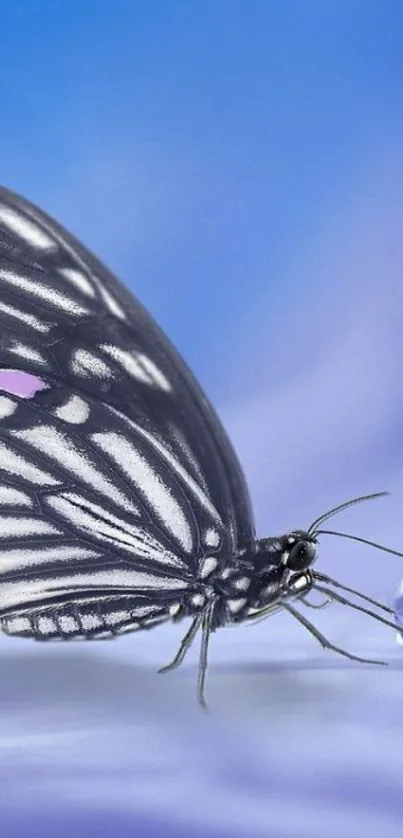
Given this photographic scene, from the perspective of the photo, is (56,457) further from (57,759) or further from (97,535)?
(57,759)

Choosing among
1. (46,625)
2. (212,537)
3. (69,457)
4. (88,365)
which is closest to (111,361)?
(88,365)

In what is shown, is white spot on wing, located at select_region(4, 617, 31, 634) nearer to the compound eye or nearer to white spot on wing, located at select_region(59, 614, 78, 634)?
white spot on wing, located at select_region(59, 614, 78, 634)

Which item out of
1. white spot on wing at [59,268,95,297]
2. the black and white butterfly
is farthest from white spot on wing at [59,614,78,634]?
white spot on wing at [59,268,95,297]

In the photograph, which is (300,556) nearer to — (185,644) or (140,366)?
(185,644)

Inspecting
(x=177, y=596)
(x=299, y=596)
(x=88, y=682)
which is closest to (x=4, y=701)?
(x=88, y=682)

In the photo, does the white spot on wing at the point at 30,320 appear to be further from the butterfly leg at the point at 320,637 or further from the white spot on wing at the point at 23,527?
the butterfly leg at the point at 320,637
